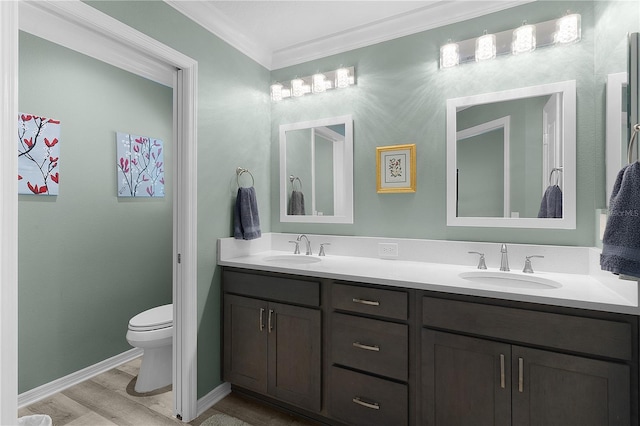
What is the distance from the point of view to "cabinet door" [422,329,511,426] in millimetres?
1330

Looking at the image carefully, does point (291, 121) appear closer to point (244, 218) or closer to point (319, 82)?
point (319, 82)

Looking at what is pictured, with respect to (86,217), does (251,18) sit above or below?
above

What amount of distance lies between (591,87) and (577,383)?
4.77 feet

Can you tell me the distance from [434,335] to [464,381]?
8.5 inches

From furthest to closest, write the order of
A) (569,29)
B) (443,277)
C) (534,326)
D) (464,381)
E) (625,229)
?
(569,29), (443,277), (464,381), (534,326), (625,229)

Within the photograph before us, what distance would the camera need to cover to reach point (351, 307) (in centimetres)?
166

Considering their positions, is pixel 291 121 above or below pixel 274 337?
above

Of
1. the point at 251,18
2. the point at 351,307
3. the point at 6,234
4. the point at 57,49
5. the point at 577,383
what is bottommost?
the point at 577,383

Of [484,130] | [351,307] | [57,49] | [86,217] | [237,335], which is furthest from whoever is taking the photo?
[86,217]

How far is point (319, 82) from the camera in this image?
93.6 inches

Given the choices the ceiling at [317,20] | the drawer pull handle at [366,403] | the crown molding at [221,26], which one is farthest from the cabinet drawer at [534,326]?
the crown molding at [221,26]

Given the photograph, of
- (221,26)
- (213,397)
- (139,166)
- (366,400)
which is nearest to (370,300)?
(366,400)

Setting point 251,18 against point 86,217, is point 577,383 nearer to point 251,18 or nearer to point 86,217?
point 251,18

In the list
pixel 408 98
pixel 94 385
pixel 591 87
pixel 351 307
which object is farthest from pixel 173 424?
pixel 591 87
